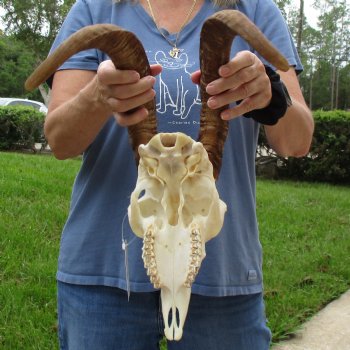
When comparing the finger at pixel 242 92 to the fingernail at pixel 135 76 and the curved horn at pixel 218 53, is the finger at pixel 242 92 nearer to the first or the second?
the curved horn at pixel 218 53

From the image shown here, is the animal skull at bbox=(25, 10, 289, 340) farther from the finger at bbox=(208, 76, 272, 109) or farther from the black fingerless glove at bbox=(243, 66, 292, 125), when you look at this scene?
the black fingerless glove at bbox=(243, 66, 292, 125)

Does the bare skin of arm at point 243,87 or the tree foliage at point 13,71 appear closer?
the bare skin of arm at point 243,87

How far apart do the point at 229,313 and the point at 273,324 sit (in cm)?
281

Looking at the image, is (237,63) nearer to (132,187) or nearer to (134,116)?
(134,116)

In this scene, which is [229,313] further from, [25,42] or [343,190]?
[25,42]

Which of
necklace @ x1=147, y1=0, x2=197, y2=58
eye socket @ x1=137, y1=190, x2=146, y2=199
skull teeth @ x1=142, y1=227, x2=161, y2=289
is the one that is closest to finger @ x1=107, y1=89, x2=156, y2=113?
eye socket @ x1=137, y1=190, x2=146, y2=199

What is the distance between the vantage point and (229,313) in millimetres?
1995

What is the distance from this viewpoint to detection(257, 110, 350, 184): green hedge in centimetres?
1272

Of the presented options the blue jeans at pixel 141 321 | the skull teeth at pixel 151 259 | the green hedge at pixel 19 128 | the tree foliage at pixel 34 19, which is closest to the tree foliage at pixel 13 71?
the tree foliage at pixel 34 19

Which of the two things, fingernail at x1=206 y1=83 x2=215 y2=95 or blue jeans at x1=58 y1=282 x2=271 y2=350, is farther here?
blue jeans at x1=58 y1=282 x2=271 y2=350

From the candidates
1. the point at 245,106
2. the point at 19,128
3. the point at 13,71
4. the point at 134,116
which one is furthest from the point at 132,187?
the point at 13,71

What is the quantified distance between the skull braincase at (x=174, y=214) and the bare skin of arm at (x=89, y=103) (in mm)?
138

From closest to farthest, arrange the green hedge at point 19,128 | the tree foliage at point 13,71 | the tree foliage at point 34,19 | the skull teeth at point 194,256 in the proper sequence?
1. the skull teeth at point 194,256
2. the green hedge at point 19,128
3. the tree foliage at point 34,19
4. the tree foliage at point 13,71

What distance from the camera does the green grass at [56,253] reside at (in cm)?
433
